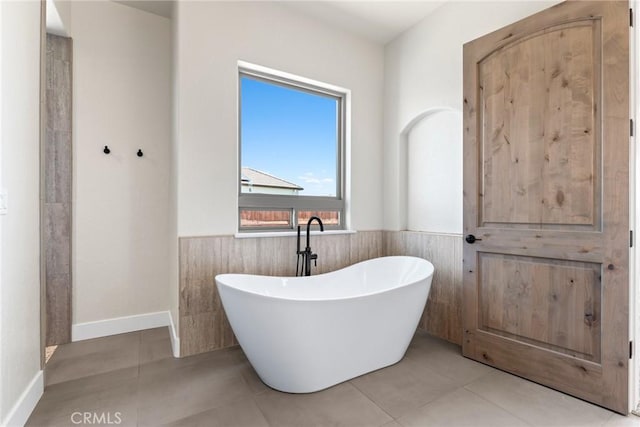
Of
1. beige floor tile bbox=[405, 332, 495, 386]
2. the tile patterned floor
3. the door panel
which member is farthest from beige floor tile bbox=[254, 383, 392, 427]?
the door panel

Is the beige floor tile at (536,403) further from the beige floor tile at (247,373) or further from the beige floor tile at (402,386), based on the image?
the beige floor tile at (247,373)

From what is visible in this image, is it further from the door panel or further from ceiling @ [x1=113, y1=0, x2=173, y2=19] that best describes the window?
the door panel

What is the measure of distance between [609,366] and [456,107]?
199 centimetres

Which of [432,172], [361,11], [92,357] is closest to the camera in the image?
[92,357]

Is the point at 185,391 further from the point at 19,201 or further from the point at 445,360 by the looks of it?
the point at 445,360

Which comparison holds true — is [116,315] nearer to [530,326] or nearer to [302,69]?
[302,69]

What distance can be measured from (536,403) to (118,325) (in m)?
3.13

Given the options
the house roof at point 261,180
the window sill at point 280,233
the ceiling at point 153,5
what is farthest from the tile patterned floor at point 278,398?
the ceiling at point 153,5

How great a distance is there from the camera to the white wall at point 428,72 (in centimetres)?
246

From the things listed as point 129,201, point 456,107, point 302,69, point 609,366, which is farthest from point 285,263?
point 609,366

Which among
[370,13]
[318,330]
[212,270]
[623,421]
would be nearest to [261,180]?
[212,270]

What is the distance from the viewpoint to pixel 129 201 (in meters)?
2.83

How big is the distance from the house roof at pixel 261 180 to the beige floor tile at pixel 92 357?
1583 millimetres

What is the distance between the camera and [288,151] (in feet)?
9.93
